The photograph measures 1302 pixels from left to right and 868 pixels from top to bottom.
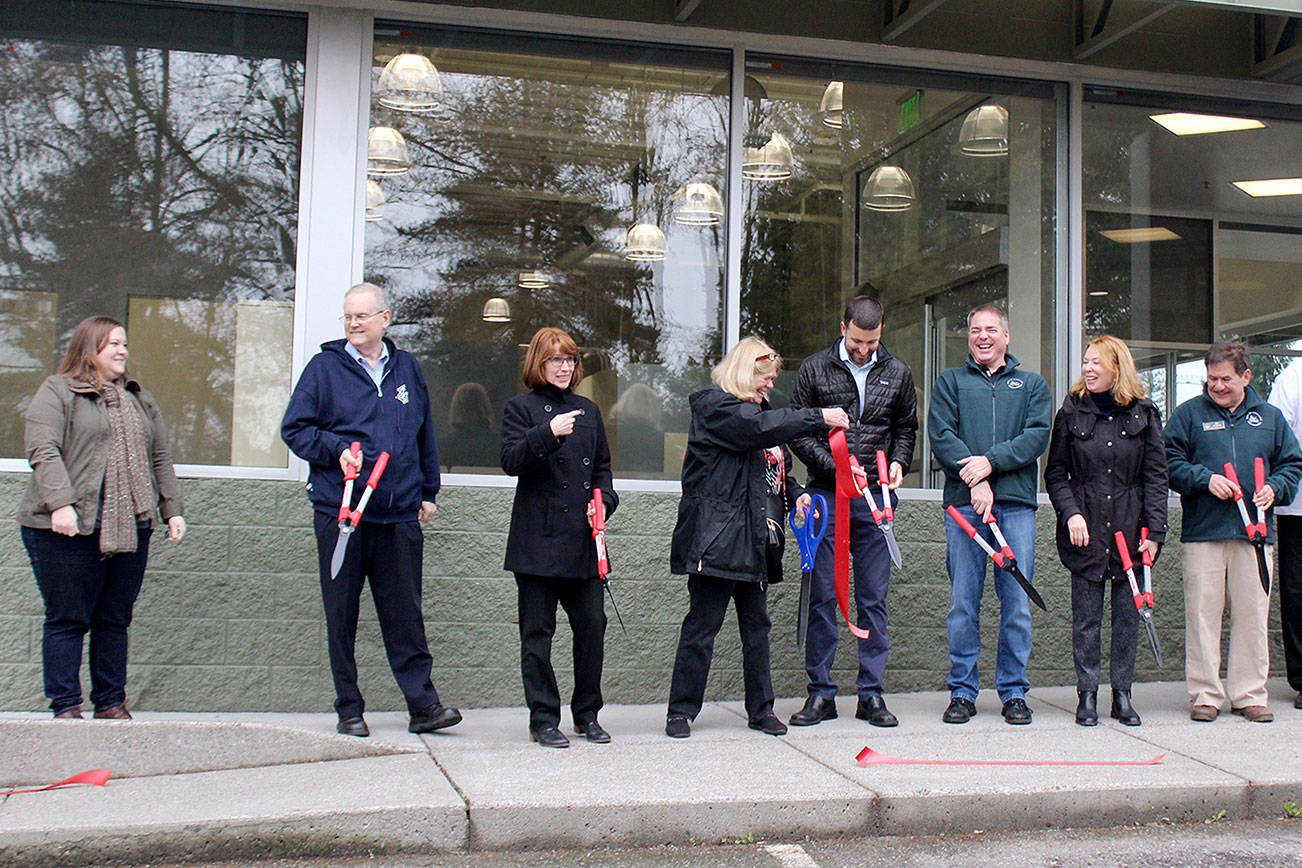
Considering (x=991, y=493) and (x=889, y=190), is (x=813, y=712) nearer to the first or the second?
(x=991, y=493)

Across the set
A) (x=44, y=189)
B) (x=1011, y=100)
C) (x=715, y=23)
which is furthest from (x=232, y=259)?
(x=1011, y=100)

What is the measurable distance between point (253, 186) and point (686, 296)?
240 cm

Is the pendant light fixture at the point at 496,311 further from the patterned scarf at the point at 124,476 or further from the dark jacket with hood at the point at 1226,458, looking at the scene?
the dark jacket with hood at the point at 1226,458

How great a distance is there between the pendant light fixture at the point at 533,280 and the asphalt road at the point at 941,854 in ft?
11.1

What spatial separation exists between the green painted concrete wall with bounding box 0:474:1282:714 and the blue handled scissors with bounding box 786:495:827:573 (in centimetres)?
95

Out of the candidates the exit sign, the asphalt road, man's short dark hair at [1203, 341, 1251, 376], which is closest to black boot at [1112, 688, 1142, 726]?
the asphalt road

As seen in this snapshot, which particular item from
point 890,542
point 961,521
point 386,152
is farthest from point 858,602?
point 386,152

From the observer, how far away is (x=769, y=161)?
24.1 feet

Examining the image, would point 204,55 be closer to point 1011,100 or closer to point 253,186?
point 253,186

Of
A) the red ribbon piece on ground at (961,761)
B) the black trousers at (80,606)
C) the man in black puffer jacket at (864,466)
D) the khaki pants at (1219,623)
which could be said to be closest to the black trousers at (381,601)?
the black trousers at (80,606)

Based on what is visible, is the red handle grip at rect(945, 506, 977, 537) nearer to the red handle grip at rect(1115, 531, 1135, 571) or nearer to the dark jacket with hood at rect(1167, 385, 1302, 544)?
the red handle grip at rect(1115, 531, 1135, 571)

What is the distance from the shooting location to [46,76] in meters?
6.48

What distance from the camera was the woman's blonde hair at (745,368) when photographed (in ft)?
18.6

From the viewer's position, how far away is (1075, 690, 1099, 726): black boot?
6.13 m
